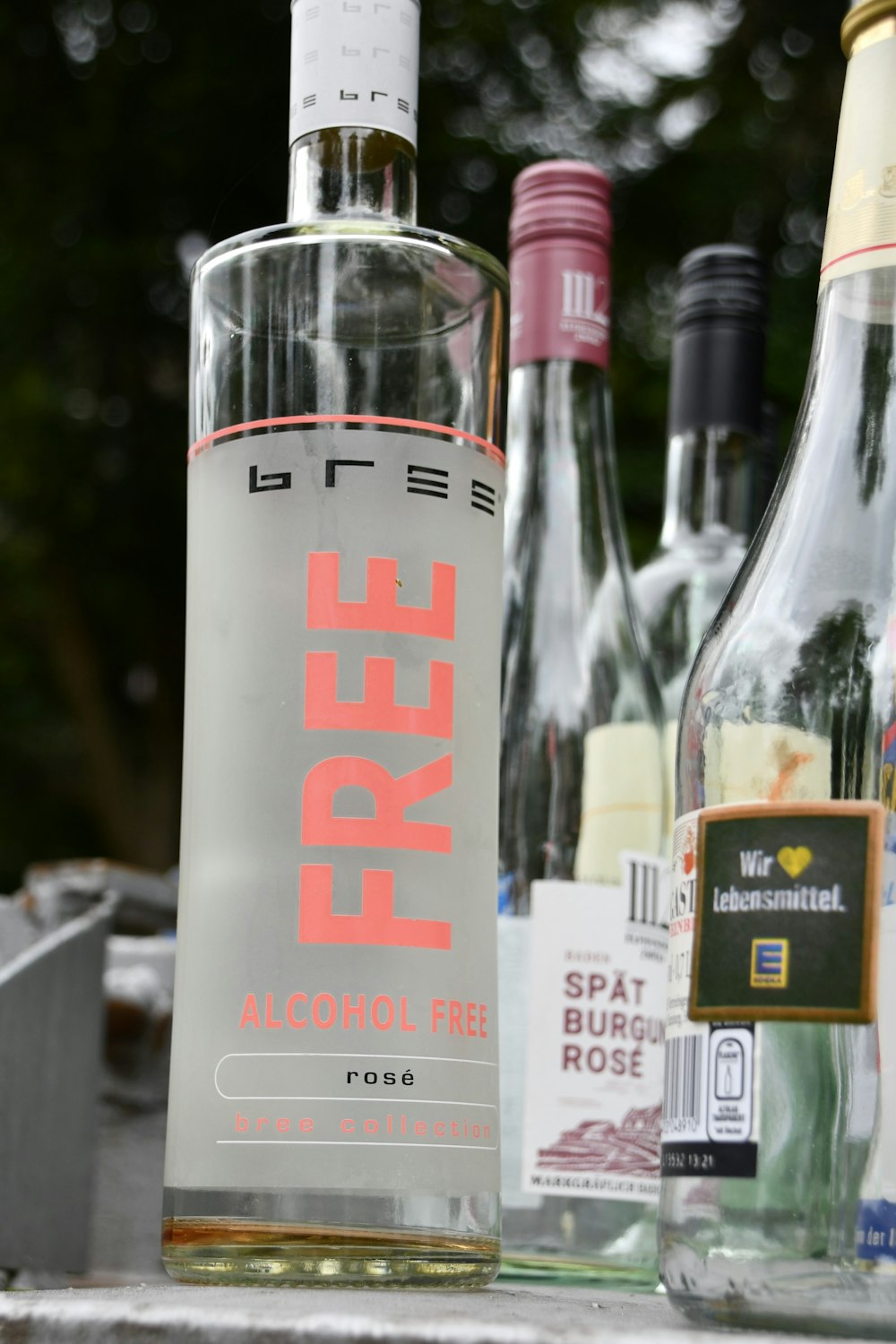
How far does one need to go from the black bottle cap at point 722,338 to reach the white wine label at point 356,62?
288 millimetres

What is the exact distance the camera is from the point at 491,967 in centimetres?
Result: 54

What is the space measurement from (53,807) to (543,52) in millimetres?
2620

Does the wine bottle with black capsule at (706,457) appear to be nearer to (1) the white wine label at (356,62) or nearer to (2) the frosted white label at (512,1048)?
(2) the frosted white label at (512,1048)

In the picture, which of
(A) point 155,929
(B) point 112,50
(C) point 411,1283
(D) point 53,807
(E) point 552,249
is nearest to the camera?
(C) point 411,1283

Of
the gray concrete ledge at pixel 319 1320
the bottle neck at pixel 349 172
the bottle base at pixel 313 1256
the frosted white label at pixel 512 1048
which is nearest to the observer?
the gray concrete ledge at pixel 319 1320

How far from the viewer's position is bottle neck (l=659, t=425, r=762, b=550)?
3.01ft

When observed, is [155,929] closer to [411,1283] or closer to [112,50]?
[411,1283]

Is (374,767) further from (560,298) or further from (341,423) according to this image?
(560,298)

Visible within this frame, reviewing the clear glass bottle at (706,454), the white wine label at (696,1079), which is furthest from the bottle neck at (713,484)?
the white wine label at (696,1079)

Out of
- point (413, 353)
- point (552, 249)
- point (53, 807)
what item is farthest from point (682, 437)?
point (53, 807)

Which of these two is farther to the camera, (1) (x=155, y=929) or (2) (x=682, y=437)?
(1) (x=155, y=929)

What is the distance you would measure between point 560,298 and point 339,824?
0.37 metres

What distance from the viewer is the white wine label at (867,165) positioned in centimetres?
49

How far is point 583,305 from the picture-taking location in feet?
2.64
